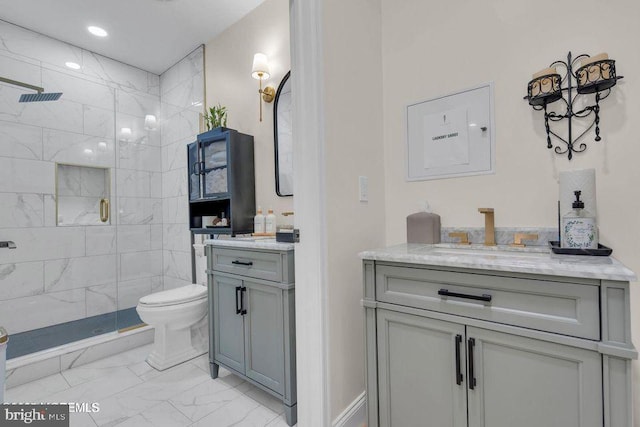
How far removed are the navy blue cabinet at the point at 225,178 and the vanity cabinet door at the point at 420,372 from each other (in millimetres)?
1451

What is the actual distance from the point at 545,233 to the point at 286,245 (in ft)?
3.90

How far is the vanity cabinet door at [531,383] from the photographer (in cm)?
83

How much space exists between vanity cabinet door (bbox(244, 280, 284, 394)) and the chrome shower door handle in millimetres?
2227

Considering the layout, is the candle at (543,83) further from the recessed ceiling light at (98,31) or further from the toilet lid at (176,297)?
the recessed ceiling light at (98,31)

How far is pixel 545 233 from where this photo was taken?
1.32 metres

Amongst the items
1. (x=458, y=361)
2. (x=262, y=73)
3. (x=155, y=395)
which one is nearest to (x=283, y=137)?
(x=262, y=73)

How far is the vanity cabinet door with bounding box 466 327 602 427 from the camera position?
83 cm

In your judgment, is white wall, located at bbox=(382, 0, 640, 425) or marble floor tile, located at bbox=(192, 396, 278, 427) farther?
marble floor tile, located at bbox=(192, 396, 278, 427)

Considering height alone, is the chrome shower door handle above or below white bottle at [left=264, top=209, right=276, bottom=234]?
above

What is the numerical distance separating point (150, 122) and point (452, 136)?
10.7 feet

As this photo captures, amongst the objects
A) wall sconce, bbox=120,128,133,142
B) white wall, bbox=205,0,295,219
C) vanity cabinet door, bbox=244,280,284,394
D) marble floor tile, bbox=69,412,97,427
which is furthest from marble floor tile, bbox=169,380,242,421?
wall sconce, bbox=120,128,133,142

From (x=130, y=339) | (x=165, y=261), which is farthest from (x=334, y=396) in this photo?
(x=165, y=261)

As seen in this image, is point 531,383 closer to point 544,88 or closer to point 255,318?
point 544,88

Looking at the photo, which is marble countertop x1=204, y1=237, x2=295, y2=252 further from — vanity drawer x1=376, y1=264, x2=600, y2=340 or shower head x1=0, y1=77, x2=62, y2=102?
shower head x1=0, y1=77, x2=62, y2=102
